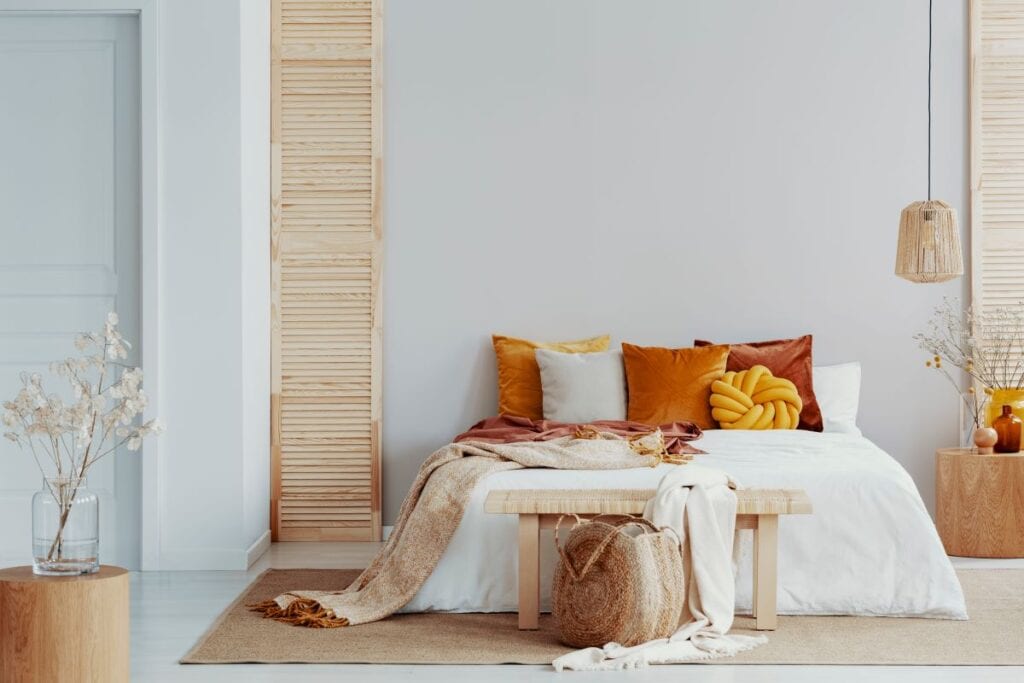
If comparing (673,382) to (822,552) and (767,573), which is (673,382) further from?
(767,573)

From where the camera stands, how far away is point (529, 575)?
12.3 feet

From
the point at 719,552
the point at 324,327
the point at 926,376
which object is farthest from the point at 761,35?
the point at 719,552

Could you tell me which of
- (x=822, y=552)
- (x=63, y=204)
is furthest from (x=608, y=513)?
(x=63, y=204)

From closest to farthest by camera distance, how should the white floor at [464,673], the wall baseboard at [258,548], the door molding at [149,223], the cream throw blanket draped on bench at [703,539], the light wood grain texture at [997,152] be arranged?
the white floor at [464,673] → the cream throw blanket draped on bench at [703,539] → the door molding at [149,223] → the wall baseboard at [258,548] → the light wood grain texture at [997,152]

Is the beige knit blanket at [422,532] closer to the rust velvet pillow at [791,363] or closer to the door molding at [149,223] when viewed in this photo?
the door molding at [149,223]

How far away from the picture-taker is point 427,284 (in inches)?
226

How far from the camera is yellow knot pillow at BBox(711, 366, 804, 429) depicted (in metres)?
5.17

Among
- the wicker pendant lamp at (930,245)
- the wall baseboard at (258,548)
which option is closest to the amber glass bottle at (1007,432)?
the wicker pendant lamp at (930,245)

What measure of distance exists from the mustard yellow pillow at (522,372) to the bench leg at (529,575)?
1737 mm

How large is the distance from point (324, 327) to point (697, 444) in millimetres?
1965

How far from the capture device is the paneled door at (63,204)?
4816 millimetres

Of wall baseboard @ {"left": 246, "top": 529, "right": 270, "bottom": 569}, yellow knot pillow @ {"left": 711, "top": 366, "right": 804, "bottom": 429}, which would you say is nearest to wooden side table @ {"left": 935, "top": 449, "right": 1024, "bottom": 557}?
yellow knot pillow @ {"left": 711, "top": 366, "right": 804, "bottom": 429}

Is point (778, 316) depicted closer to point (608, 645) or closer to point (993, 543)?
point (993, 543)

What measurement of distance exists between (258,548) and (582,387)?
5.29 feet
